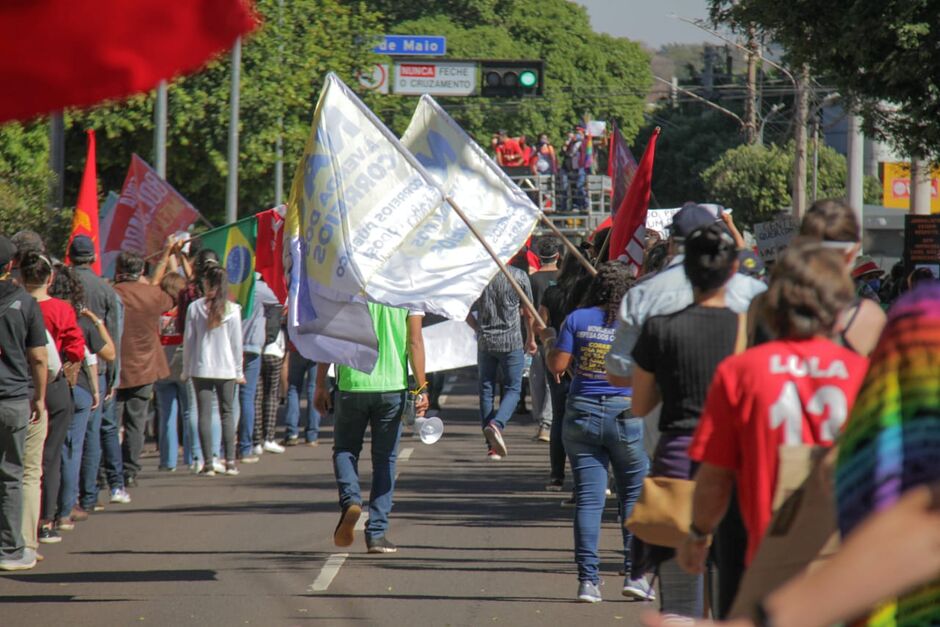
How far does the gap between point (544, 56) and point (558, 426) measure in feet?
209

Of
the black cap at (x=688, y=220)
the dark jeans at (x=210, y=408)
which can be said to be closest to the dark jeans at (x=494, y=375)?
the dark jeans at (x=210, y=408)

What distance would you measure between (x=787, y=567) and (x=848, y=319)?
6.04 feet

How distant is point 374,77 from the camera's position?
109 feet

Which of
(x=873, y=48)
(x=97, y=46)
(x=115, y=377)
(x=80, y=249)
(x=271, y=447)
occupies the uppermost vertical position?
(x=873, y=48)

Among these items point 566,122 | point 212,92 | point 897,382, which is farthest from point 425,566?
point 566,122

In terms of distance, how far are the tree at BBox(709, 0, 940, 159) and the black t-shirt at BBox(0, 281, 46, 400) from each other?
8802mm

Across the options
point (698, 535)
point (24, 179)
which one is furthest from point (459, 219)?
point (24, 179)

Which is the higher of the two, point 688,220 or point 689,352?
point 688,220

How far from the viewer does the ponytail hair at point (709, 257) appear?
5805 mm

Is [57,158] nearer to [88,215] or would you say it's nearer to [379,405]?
[88,215]

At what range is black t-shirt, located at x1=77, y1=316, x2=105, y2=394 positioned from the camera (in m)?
10.8

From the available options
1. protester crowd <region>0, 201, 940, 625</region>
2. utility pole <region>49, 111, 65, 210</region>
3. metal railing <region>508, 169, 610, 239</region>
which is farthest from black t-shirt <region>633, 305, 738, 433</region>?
metal railing <region>508, 169, 610, 239</region>

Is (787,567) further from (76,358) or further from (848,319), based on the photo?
(76,358)

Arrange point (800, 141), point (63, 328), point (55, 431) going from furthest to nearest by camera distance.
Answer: point (800, 141), point (55, 431), point (63, 328)
